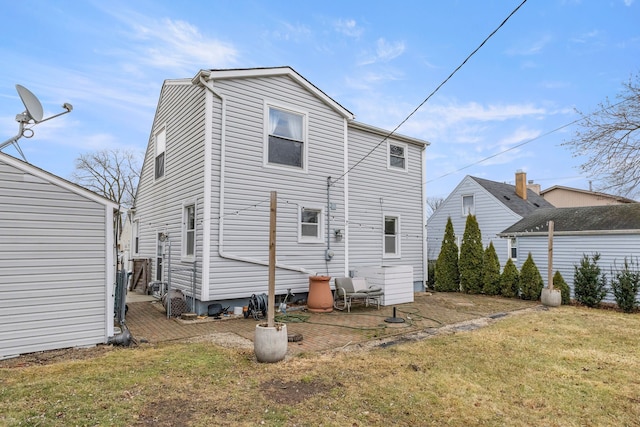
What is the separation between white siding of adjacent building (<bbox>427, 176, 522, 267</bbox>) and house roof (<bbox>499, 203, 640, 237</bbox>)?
1.81m

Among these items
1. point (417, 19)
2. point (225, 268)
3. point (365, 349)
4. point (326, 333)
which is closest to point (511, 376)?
point (365, 349)

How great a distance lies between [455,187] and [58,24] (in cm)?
1833

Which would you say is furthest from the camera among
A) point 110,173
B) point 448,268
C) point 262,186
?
point 110,173

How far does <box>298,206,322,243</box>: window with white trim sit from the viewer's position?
30.4 feet

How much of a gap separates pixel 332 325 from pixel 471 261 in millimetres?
7860

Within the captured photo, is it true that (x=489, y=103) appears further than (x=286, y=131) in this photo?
Yes

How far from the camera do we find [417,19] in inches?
325

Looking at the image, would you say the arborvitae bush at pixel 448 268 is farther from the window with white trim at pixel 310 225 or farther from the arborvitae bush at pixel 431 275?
the window with white trim at pixel 310 225

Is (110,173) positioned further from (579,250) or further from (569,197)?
(569,197)

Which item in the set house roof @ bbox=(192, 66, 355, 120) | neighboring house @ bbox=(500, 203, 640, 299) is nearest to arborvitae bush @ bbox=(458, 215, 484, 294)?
neighboring house @ bbox=(500, 203, 640, 299)

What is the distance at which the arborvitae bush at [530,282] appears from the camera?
11086mm

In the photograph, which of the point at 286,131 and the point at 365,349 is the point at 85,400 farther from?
the point at 286,131

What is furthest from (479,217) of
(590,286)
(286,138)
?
(286,138)

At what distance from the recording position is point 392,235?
38.2ft
